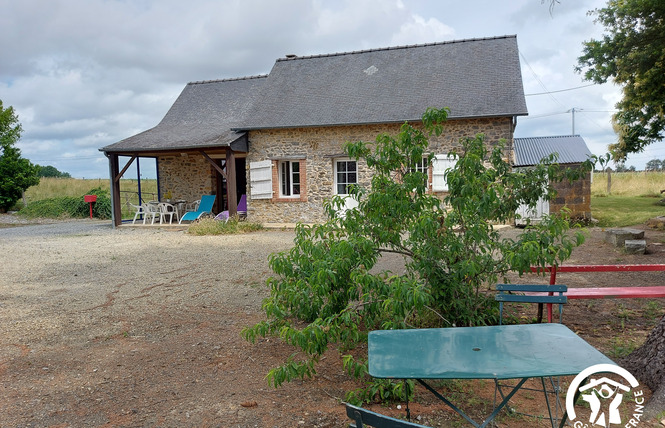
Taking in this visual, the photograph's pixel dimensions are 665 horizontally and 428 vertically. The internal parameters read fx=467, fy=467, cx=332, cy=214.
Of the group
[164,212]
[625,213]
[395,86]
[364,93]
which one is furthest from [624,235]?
[164,212]

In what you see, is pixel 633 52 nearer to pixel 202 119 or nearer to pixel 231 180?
pixel 231 180

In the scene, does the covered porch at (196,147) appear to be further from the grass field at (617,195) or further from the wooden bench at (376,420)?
the wooden bench at (376,420)

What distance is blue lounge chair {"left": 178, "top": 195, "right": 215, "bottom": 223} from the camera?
1442 centimetres

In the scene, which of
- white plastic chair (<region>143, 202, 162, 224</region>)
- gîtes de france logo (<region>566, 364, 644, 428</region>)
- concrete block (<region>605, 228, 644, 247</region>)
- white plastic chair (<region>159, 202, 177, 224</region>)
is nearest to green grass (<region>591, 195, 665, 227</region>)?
concrete block (<region>605, 228, 644, 247</region>)

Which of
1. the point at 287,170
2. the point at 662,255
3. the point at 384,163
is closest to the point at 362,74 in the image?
the point at 287,170

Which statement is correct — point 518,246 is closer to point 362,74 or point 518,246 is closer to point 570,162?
point 570,162

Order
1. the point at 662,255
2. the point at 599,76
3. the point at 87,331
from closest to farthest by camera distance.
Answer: the point at 87,331 → the point at 662,255 → the point at 599,76

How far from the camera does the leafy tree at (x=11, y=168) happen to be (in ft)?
65.0

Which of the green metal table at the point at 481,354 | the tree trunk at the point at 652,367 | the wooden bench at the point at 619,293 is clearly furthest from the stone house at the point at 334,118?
the green metal table at the point at 481,354

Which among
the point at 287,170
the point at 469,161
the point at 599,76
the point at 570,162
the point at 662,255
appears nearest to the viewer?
the point at 469,161

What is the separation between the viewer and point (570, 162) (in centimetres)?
1223

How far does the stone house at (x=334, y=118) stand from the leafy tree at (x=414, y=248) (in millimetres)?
8060

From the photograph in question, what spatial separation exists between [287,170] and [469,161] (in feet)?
35.5

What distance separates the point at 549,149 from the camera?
1430 cm
